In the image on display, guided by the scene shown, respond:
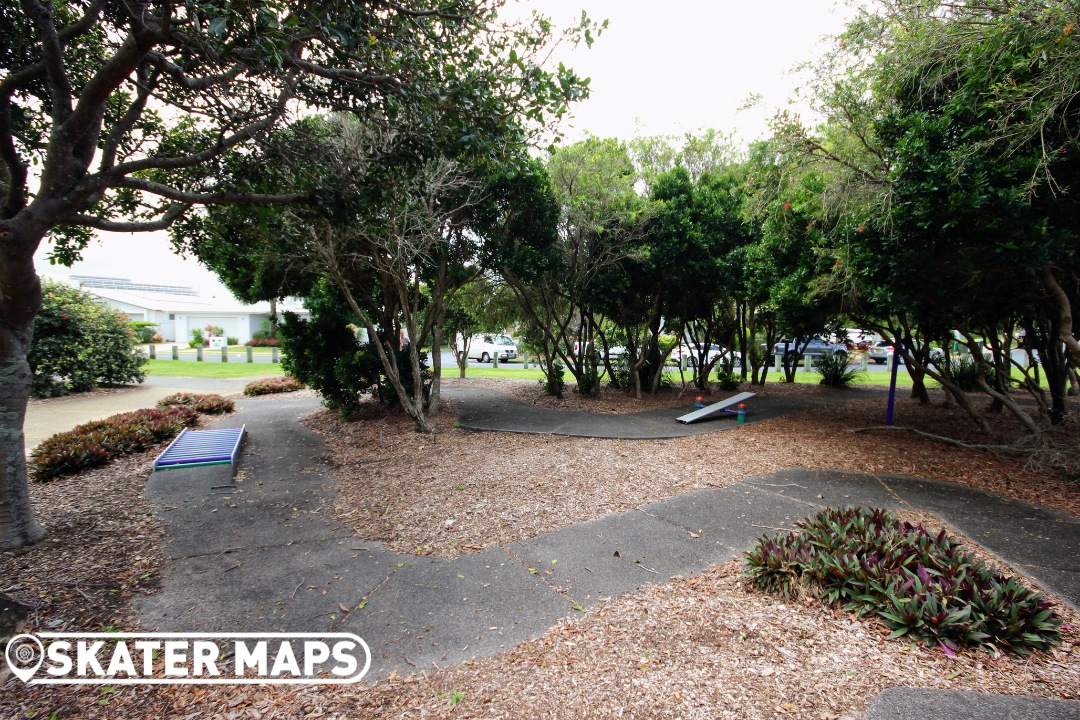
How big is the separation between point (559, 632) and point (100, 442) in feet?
23.3

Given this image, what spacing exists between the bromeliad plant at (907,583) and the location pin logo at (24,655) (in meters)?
4.34

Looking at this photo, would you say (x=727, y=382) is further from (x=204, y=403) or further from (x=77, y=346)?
(x=77, y=346)

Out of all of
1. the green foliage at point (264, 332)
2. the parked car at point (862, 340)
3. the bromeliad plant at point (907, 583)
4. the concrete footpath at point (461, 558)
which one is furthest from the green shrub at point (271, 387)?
the green foliage at point (264, 332)

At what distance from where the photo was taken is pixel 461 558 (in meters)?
3.92

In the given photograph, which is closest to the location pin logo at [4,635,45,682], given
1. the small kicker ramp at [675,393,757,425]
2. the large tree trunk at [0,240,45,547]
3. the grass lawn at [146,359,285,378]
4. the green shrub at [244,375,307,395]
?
the large tree trunk at [0,240,45,547]

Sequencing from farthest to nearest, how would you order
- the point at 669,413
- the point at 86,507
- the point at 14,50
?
the point at 669,413, the point at 86,507, the point at 14,50

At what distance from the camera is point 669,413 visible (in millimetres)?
10633

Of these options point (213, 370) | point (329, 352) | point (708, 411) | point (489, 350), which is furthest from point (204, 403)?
point (489, 350)

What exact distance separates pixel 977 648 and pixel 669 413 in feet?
26.2

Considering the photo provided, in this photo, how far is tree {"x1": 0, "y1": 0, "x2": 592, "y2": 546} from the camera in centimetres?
349

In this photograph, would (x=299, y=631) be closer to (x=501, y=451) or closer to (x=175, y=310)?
(x=501, y=451)

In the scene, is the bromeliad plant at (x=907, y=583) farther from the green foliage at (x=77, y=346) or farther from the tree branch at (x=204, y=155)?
the green foliage at (x=77, y=346)

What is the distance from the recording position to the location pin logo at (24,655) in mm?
2546

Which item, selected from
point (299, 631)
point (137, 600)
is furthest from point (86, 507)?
point (299, 631)
